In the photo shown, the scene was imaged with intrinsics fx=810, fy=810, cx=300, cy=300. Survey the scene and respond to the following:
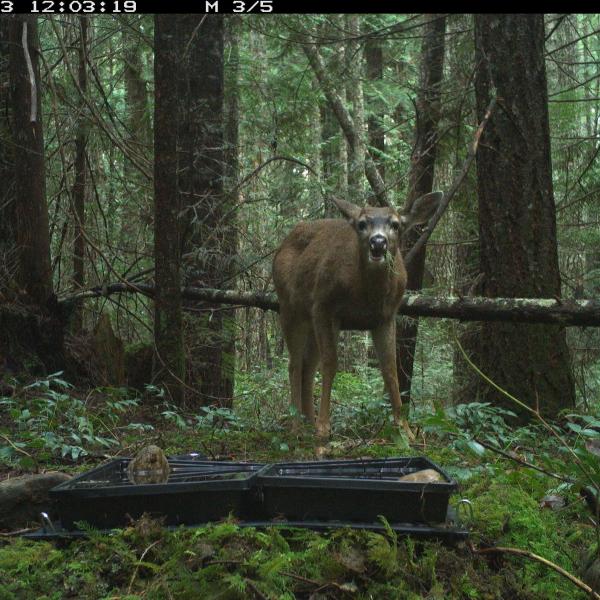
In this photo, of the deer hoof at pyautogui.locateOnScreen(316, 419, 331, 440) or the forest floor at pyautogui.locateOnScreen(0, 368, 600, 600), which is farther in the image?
the deer hoof at pyautogui.locateOnScreen(316, 419, 331, 440)

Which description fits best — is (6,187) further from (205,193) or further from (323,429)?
(323,429)

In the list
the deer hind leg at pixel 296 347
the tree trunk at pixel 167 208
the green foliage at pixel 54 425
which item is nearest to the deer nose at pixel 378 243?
the deer hind leg at pixel 296 347

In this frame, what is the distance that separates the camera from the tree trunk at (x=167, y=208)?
7.32 metres

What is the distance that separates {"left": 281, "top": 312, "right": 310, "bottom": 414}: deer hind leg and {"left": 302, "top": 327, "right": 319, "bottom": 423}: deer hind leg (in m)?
0.05

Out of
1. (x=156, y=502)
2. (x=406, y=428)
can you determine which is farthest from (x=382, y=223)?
(x=156, y=502)

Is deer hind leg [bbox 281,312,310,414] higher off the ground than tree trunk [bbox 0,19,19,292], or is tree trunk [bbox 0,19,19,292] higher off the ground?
tree trunk [bbox 0,19,19,292]

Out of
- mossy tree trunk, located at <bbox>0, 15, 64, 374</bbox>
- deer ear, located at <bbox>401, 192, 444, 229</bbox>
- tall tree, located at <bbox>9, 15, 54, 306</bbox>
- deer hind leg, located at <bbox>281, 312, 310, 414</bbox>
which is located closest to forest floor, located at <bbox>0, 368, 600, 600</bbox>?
deer ear, located at <bbox>401, 192, 444, 229</bbox>

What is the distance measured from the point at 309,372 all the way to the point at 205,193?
2.98 m

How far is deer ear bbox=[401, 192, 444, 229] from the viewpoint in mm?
6547

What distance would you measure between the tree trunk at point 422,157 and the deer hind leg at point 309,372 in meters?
2.40

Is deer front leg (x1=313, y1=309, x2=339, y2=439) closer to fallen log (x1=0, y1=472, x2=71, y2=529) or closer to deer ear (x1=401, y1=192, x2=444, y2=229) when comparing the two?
deer ear (x1=401, y1=192, x2=444, y2=229)

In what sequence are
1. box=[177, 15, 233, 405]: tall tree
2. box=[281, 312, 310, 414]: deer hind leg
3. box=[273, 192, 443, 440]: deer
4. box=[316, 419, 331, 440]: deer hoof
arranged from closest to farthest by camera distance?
box=[316, 419, 331, 440]: deer hoof → box=[273, 192, 443, 440]: deer → box=[281, 312, 310, 414]: deer hind leg → box=[177, 15, 233, 405]: tall tree

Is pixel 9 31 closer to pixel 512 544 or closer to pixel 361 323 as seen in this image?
pixel 361 323

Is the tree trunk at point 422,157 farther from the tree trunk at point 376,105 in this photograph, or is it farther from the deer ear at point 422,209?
the tree trunk at point 376,105
